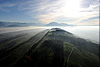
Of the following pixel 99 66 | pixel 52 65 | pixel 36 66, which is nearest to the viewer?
pixel 36 66

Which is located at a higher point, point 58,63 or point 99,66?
point 58,63

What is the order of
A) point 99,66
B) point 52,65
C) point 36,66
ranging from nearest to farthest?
point 36,66
point 52,65
point 99,66

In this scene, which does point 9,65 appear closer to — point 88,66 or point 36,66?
point 36,66

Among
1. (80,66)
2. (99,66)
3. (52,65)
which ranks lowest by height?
(99,66)

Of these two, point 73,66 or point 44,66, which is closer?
point 44,66

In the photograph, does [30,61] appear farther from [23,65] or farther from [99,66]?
[99,66]

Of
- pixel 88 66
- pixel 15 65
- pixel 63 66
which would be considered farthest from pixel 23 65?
pixel 88 66

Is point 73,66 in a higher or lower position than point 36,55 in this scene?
lower

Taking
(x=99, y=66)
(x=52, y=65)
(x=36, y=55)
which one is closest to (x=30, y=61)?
(x=36, y=55)

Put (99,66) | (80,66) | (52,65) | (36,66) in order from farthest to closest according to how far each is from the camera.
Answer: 1. (99,66)
2. (80,66)
3. (52,65)
4. (36,66)
